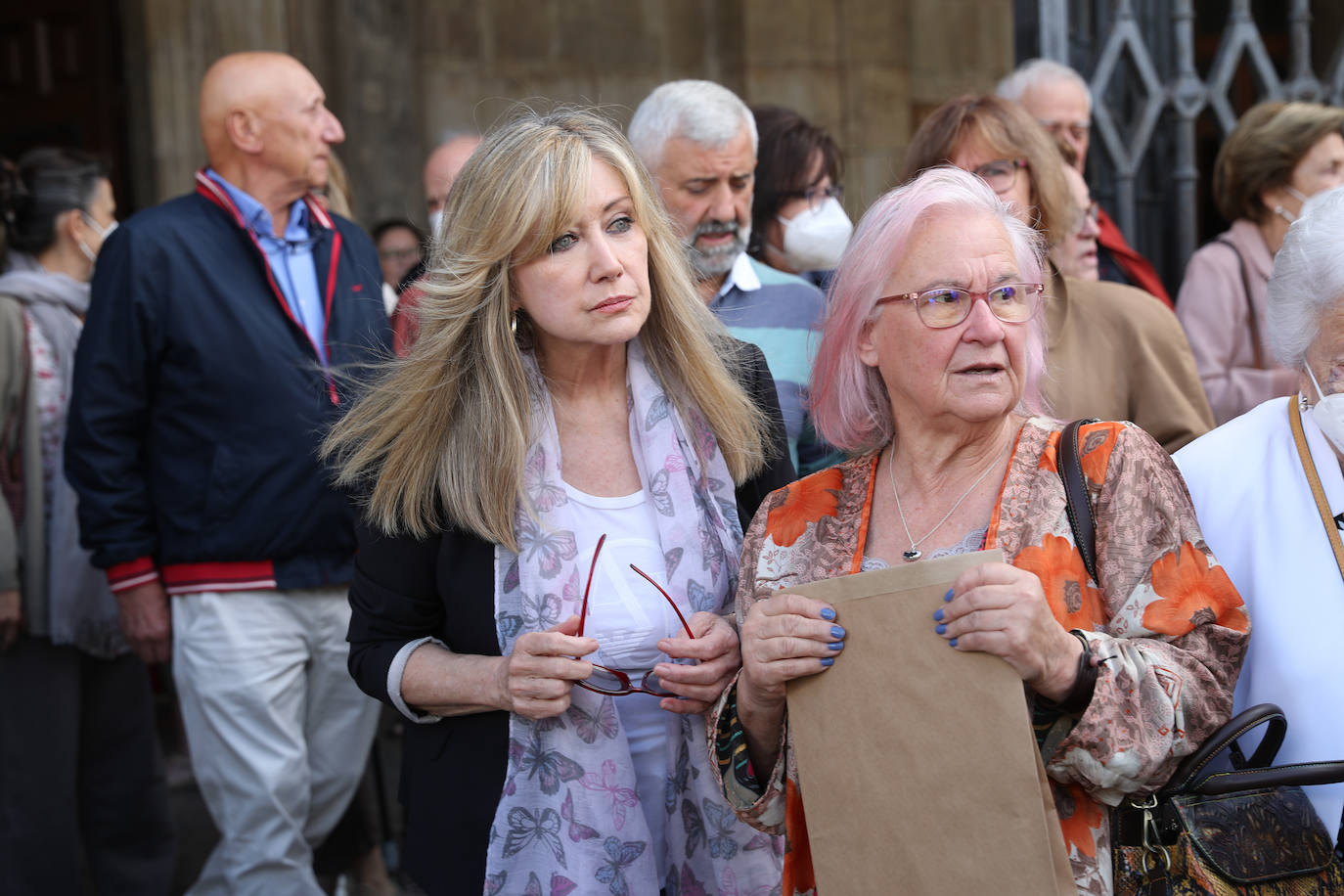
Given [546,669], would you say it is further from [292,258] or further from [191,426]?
[292,258]

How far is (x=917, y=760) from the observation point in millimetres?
1766

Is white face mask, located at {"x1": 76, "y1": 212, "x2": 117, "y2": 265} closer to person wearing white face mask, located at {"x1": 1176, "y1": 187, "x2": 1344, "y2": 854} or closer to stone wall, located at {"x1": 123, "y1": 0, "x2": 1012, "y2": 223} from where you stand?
stone wall, located at {"x1": 123, "y1": 0, "x2": 1012, "y2": 223}

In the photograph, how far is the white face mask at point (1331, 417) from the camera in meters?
1.97

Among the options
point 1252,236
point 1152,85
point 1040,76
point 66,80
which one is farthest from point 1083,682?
point 66,80

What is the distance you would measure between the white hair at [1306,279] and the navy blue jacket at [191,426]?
7.40ft

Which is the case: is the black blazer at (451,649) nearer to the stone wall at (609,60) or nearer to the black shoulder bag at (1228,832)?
the black shoulder bag at (1228,832)

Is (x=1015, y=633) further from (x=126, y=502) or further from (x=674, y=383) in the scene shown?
(x=126, y=502)

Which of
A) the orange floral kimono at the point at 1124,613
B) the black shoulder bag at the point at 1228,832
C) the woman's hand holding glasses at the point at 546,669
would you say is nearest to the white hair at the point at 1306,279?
the orange floral kimono at the point at 1124,613

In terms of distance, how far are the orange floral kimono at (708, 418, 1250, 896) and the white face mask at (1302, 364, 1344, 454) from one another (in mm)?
250

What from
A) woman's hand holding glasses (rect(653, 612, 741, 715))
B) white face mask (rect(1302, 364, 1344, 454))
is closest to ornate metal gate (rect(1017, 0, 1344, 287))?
white face mask (rect(1302, 364, 1344, 454))

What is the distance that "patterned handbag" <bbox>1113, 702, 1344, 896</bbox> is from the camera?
1764mm

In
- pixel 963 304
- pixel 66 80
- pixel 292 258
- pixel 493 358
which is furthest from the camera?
pixel 66 80

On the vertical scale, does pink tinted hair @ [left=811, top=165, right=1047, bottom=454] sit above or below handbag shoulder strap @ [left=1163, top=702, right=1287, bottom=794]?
above

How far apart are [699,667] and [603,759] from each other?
10.5 inches
